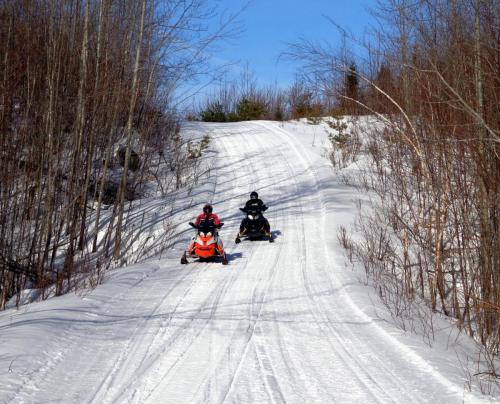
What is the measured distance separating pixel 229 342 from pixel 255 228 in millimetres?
7097

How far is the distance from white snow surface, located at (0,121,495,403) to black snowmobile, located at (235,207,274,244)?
4.56 feet

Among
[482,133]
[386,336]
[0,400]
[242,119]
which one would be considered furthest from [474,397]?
[242,119]

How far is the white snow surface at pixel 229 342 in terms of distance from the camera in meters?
4.43

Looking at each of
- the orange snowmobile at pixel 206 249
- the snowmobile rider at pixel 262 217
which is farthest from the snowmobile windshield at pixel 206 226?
the snowmobile rider at pixel 262 217

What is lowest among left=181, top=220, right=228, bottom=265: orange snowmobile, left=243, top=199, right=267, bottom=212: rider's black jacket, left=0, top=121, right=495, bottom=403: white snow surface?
left=0, top=121, right=495, bottom=403: white snow surface

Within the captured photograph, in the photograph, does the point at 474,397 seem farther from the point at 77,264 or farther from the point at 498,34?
the point at 77,264

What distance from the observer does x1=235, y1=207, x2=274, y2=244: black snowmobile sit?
12.7 m

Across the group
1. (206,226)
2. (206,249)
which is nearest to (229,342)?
(206,249)

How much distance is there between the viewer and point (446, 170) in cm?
765

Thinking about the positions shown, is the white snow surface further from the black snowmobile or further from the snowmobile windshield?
the black snowmobile

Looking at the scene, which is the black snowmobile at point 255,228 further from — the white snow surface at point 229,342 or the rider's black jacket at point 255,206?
the white snow surface at point 229,342

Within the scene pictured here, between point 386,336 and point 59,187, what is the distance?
8.08m

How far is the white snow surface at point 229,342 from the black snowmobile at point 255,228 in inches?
54.7

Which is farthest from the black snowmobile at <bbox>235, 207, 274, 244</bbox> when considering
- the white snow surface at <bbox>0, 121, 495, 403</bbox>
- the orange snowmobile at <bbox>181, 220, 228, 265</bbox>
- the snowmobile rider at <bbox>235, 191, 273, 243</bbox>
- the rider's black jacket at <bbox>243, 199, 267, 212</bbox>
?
the orange snowmobile at <bbox>181, 220, 228, 265</bbox>
